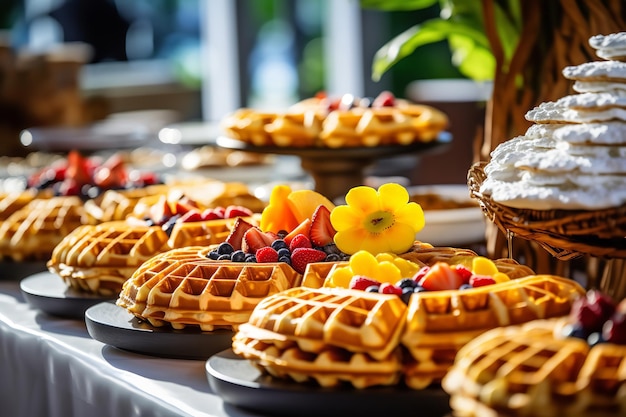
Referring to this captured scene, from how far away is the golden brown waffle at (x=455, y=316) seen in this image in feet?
3.96

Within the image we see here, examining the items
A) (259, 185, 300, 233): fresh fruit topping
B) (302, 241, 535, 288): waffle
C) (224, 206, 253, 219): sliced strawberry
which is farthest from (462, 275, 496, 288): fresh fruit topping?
(224, 206, 253, 219): sliced strawberry

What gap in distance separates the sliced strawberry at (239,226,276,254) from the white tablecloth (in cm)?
20

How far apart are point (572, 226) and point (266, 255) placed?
0.50 metres

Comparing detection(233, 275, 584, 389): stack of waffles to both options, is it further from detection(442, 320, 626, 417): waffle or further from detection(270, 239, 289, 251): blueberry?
detection(270, 239, 289, 251): blueberry

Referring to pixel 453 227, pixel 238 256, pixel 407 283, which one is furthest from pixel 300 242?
pixel 453 227

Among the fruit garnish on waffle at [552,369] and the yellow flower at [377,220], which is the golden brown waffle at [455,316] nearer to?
the fruit garnish on waffle at [552,369]

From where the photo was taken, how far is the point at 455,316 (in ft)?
4.00

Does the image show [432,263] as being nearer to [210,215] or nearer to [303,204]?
[303,204]

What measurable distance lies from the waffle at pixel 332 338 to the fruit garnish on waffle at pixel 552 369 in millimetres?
148

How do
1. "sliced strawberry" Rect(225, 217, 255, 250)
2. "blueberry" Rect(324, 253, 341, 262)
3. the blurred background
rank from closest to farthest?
1. "blueberry" Rect(324, 253, 341, 262)
2. "sliced strawberry" Rect(225, 217, 255, 250)
3. the blurred background

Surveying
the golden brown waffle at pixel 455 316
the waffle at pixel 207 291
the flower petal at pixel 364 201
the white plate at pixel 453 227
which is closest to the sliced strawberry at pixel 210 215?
the waffle at pixel 207 291

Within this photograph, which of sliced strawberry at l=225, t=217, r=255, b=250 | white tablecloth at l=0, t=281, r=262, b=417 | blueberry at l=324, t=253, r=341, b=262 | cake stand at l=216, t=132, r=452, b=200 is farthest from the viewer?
cake stand at l=216, t=132, r=452, b=200

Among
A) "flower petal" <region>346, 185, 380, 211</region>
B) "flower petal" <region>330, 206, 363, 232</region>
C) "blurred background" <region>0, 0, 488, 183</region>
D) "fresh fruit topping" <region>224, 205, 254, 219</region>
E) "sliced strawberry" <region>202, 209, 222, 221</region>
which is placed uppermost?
"flower petal" <region>346, 185, 380, 211</region>

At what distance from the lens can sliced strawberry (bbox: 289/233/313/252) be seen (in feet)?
5.43
